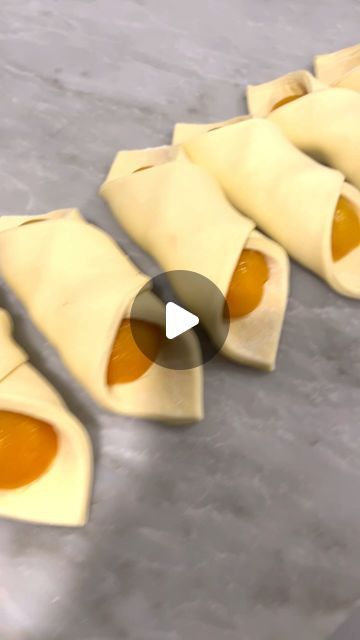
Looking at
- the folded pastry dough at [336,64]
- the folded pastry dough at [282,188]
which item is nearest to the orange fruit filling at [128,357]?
the folded pastry dough at [282,188]

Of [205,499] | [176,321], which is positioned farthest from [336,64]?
[205,499]

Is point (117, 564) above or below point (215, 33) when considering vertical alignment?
below

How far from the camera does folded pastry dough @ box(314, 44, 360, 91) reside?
995mm

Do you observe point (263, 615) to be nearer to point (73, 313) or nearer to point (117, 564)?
point (117, 564)

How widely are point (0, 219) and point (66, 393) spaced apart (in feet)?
0.82

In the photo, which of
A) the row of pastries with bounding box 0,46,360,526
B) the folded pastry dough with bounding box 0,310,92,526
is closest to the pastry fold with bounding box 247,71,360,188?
the row of pastries with bounding box 0,46,360,526

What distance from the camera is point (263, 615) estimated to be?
1.99 ft

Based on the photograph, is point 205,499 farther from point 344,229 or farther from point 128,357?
point 344,229

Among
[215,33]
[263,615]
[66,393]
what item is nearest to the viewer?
[263,615]

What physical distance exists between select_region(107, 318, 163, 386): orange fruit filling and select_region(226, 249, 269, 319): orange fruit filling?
110 millimetres

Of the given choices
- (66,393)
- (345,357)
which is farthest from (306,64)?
(66,393)

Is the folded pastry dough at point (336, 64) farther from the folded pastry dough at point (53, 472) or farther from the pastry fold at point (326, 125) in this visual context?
the folded pastry dough at point (53, 472)

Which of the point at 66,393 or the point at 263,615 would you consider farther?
the point at 66,393
